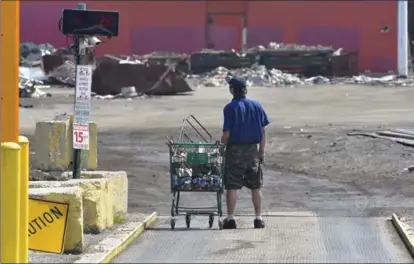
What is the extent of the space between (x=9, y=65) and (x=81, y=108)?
3.59m

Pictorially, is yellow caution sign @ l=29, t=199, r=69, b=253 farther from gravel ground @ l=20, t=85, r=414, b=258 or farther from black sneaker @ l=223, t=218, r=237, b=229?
gravel ground @ l=20, t=85, r=414, b=258

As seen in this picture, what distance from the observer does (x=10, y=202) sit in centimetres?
786

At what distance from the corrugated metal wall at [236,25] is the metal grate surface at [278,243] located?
45.3 meters

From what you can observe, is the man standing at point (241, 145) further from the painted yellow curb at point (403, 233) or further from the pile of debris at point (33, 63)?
the pile of debris at point (33, 63)

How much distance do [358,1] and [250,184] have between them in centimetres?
4671

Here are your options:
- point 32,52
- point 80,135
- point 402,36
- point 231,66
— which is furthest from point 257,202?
point 32,52

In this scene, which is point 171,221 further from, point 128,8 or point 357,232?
point 128,8

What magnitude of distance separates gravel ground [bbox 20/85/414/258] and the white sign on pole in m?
2.72

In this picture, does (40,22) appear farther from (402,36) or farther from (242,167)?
(242,167)

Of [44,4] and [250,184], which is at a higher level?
[44,4]

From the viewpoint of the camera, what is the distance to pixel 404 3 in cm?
4775

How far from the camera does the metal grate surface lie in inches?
370

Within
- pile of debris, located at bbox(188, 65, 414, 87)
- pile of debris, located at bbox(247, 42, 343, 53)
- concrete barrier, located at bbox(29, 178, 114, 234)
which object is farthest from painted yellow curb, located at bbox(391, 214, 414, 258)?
pile of debris, located at bbox(247, 42, 343, 53)

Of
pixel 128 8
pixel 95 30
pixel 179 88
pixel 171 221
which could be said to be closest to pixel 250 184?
pixel 171 221
